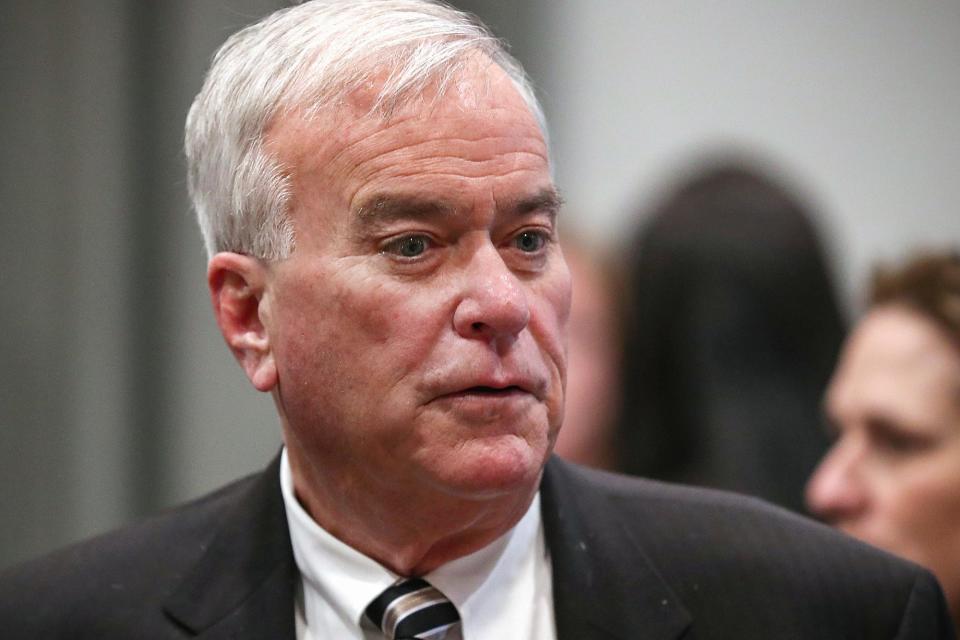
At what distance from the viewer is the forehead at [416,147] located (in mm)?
2393

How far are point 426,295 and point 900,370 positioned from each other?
70.0 inches

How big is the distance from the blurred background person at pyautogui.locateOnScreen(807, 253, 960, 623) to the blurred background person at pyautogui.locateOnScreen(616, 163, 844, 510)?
0.12 metres

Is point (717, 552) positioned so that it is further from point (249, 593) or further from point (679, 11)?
point (679, 11)

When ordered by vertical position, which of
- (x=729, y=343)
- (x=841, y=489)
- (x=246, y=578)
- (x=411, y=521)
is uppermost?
(x=411, y=521)

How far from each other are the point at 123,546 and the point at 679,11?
494 centimetres

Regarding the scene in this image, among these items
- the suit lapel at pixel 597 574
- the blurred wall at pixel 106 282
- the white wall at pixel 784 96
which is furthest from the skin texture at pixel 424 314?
the white wall at pixel 784 96

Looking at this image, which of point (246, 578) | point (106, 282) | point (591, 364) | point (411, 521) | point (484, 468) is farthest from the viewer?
point (106, 282)

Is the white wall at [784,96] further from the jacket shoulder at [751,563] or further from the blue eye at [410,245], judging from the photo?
the blue eye at [410,245]

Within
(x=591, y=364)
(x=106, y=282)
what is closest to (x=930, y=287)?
(x=591, y=364)

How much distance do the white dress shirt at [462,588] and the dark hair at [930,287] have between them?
5.29 feet

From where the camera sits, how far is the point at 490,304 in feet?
7.66

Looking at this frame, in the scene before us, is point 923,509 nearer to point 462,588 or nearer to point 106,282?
point 462,588

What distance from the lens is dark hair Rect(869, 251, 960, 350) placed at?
3.75 metres

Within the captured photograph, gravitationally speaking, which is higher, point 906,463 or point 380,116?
point 380,116
